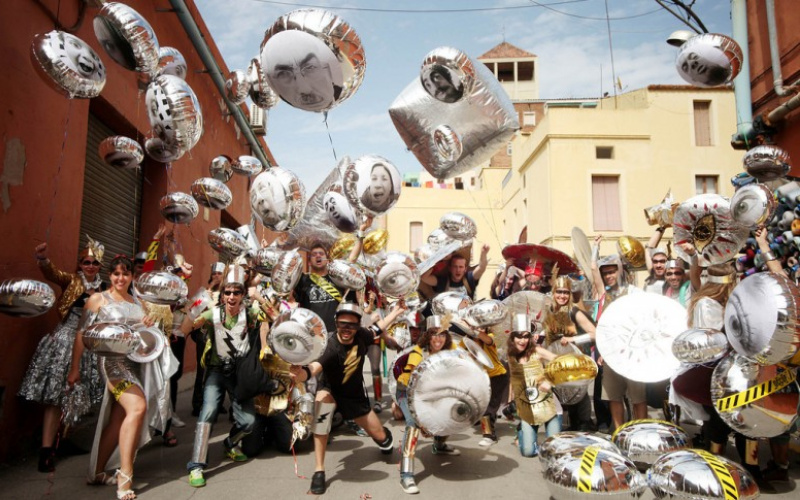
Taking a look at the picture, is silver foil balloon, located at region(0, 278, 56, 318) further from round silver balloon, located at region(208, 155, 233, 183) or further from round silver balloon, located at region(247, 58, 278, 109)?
round silver balloon, located at region(208, 155, 233, 183)

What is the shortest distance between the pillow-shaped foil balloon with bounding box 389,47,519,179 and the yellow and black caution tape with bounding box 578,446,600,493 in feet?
8.94

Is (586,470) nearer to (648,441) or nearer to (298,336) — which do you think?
(648,441)

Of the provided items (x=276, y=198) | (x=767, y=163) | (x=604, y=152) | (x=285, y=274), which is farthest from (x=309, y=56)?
(x=604, y=152)

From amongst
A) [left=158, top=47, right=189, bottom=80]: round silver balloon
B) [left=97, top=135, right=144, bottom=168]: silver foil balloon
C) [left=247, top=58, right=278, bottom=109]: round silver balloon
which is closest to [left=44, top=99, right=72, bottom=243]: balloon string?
[left=97, top=135, right=144, bottom=168]: silver foil balloon

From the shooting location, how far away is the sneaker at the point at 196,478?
387 cm

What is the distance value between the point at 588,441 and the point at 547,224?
1693cm

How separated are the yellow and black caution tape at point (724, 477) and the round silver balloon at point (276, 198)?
3.44 metres

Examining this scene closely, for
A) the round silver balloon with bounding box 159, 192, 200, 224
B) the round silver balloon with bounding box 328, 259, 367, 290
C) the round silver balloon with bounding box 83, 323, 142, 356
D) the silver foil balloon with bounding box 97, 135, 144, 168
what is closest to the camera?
the round silver balloon with bounding box 83, 323, 142, 356

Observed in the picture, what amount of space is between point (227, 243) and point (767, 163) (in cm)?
552

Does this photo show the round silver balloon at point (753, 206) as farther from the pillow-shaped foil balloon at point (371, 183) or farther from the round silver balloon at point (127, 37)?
the round silver balloon at point (127, 37)

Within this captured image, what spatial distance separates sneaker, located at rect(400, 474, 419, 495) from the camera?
376 cm

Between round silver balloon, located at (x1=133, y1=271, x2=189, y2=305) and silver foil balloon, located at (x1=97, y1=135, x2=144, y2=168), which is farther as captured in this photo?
silver foil balloon, located at (x1=97, y1=135, x2=144, y2=168)

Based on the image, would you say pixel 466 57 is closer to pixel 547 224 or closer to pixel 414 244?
pixel 547 224

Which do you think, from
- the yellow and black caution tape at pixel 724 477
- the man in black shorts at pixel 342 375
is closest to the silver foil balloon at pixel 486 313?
the man in black shorts at pixel 342 375
